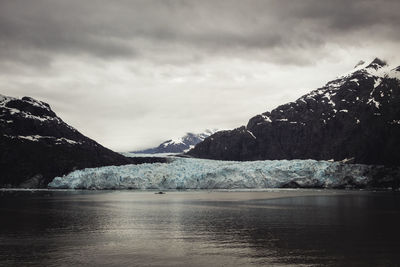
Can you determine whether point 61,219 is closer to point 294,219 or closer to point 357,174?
point 294,219

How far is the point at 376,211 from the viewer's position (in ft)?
225

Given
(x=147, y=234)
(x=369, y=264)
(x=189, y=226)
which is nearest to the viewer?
(x=369, y=264)

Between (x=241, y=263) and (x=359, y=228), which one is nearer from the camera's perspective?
(x=241, y=263)

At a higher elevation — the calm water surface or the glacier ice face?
the glacier ice face

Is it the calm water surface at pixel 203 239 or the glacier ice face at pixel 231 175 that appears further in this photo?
the glacier ice face at pixel 231 175

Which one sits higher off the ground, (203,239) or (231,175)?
(231,175)

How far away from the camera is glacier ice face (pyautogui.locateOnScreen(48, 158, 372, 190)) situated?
145750 millimetres

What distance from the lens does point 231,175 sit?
485 feet

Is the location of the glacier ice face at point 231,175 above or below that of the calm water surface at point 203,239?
above

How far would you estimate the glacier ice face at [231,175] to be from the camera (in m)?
146

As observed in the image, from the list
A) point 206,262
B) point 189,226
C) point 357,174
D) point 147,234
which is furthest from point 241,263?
point 357,174

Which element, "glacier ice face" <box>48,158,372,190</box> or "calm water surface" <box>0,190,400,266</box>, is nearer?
"calm water surface" <box>0,190,400,266</box>

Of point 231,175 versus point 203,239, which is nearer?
point 203,239

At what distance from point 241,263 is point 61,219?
3784 cm
